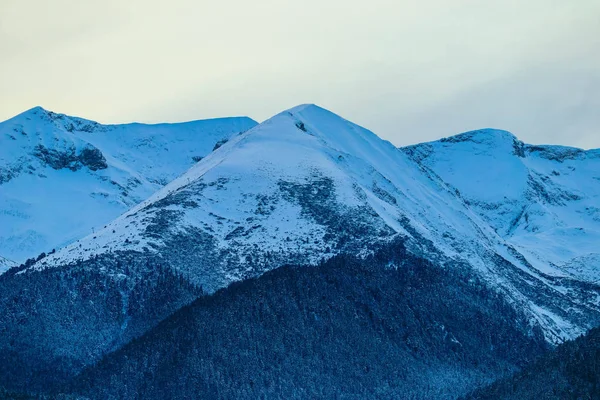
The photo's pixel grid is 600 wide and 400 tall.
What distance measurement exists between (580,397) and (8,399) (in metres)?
93.3

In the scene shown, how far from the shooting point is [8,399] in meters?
200

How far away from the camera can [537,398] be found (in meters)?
199

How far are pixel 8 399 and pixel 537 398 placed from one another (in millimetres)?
87385

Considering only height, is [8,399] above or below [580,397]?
below

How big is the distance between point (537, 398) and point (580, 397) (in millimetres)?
8506

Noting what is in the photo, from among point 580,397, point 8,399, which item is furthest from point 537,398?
point 8,399

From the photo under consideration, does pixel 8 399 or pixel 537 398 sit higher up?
pixel 537 398

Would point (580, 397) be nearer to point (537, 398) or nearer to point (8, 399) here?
point (537, 398)

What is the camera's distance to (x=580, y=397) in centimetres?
19300
